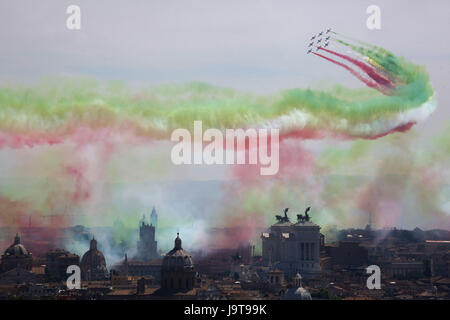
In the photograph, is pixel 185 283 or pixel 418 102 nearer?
pixel 418 102

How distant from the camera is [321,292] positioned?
195m
